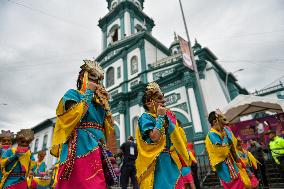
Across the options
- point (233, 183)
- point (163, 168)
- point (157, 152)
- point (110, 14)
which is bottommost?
point (233, 183)

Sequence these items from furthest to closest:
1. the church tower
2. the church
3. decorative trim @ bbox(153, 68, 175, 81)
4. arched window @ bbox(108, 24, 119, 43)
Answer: arched window @ bbox(108, 24, 119, 43), the church tower, decorative trim @ bbox(153, 68, 175, 81), the church

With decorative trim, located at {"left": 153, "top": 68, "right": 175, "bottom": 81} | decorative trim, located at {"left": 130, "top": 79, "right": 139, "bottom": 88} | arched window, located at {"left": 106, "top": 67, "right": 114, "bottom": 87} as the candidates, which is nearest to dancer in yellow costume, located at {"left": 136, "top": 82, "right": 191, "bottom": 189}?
decorative trim, located at {"left": 153, "top": 68, "right": 175, "bottom": 81}

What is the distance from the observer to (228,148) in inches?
170

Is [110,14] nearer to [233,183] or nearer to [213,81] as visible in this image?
[213,81]

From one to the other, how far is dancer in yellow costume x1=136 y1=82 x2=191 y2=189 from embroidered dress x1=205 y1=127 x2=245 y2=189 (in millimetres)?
1746

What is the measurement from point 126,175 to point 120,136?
13059 millimetres

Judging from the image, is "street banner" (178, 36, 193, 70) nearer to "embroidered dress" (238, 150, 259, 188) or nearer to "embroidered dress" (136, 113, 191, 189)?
"embroidered dress" (238, 150, 259, 188)

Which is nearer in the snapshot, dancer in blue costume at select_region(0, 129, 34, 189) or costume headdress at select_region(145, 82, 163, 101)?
costume headdress at select_region(145, 82, 163, 101)

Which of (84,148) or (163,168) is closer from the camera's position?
(84,148)

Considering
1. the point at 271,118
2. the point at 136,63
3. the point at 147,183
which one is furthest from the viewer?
the point at 136,63

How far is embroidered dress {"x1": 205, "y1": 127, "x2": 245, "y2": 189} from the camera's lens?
13.4ft

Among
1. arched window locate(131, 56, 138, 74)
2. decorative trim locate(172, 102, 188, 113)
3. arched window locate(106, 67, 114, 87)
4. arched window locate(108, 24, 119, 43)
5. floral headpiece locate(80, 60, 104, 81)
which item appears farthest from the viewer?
arched window locate(108, 24, 119, 43)

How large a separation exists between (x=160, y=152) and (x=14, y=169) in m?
3.63

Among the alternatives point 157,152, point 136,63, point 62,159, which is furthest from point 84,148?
point 136,63
